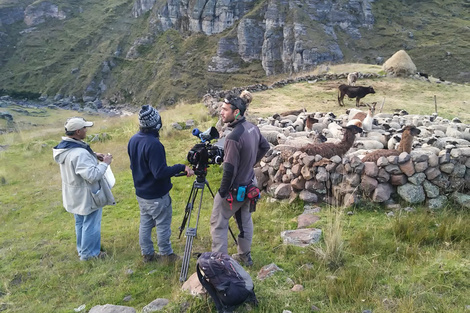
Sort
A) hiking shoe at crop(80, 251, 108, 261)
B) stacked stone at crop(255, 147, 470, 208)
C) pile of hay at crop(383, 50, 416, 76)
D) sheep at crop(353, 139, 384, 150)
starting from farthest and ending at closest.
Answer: pile of hay at crop(383, 50, 416, 76), sheep at crop(353, 139, 384, 150), stacked stone at crop(255, 147, 470, 208), hiking shoe at crop(80, 251, 108, 261)

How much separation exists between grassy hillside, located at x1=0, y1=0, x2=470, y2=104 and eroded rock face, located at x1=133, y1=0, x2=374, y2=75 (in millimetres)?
2316

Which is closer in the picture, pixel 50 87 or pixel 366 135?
pixel 366 135

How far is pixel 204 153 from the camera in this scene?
13.4 ft

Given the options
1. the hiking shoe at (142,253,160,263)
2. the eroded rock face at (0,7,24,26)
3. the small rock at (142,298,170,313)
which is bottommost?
the hiking shoe at (142,253,160,263)

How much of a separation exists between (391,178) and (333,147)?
1.58 meters

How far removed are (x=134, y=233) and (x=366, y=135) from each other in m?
6.92

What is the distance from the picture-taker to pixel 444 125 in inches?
377

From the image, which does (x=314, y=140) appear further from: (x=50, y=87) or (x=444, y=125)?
(x=50, y=87)

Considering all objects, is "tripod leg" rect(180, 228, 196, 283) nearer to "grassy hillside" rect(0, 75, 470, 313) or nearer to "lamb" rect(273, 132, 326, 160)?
"grassy hillside" rect(0, 75, 470, 313)

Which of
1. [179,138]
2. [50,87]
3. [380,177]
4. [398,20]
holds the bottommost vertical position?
[50,87]

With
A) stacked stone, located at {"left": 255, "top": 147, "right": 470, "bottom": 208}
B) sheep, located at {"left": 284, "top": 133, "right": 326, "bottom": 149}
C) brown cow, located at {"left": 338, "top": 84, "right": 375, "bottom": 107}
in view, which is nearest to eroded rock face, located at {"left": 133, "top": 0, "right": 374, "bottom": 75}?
brown cow, located at {"left": 338, "top": 84, "right": 375, "bottom": 107}

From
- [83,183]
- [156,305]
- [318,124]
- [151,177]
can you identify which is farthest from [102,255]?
[318,124]

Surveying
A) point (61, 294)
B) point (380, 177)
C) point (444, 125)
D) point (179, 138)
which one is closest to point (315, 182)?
point (380, 177)

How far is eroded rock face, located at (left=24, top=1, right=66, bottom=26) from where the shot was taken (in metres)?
105
